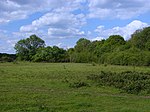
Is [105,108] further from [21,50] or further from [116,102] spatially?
[21,50]

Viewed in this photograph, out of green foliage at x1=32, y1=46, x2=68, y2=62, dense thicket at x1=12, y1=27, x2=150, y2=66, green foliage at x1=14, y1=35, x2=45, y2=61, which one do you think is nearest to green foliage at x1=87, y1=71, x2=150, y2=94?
dense thicket at x1=12, y1=27, x2=150, y2=66

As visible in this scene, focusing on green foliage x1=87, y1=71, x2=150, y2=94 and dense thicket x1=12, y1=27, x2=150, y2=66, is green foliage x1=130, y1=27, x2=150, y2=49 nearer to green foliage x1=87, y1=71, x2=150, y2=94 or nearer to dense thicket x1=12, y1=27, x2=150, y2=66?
dense thicket x1=12, y1=27, x2=150, y2=66

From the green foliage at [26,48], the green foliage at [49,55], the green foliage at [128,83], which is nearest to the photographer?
the green foliage at [128,83]

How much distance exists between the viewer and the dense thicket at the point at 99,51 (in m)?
69.8

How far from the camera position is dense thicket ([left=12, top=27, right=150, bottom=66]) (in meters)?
69.8

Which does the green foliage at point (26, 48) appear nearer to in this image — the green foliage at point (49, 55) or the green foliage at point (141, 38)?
the green foliage at point (49, 55)

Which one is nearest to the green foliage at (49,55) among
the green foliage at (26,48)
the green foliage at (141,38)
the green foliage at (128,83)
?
the green foliage at (26,48)

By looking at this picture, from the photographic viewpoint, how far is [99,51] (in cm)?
9238

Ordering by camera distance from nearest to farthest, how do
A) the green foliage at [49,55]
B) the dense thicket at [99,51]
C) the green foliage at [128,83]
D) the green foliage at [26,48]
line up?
the green foliage at [128,83]
the dense thicket at [99,51]
the green foliage at [49,55]
the green foliage at [26,48]

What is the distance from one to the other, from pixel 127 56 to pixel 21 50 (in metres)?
51.4

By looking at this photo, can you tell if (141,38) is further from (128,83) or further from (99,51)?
(128,83)

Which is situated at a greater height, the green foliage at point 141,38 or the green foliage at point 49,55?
the green foliage at point 141,38

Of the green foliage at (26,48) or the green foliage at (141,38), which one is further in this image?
the green foliage at (26,48)

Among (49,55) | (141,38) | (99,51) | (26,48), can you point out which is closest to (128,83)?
(141,38)
